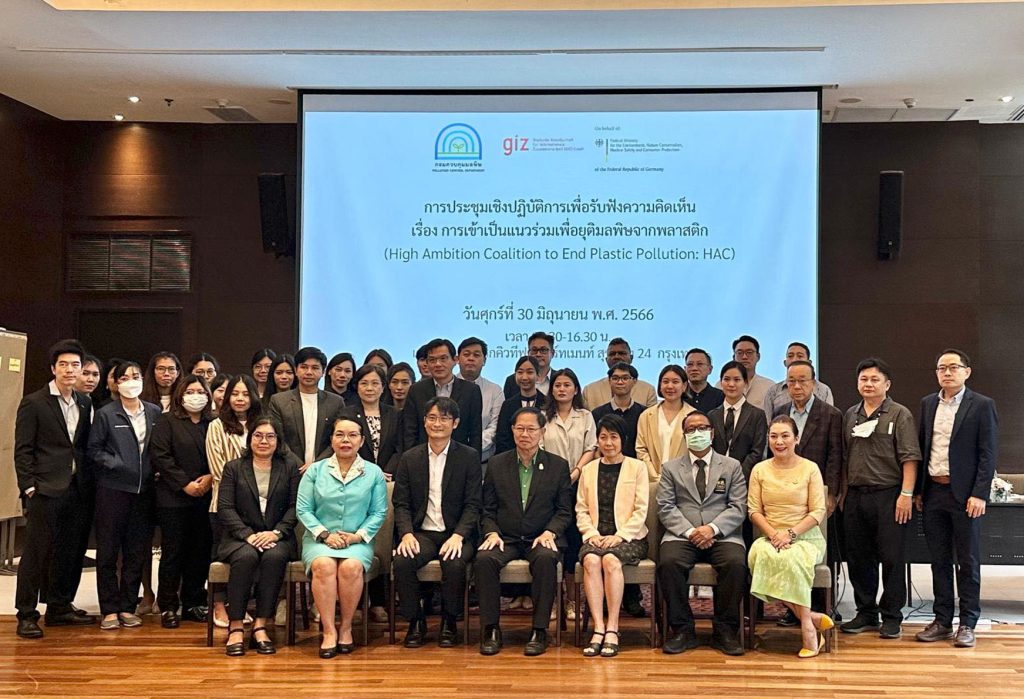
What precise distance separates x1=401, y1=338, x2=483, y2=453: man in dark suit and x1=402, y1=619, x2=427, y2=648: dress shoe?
106 centimetres

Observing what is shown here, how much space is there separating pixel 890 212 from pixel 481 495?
4826 mm

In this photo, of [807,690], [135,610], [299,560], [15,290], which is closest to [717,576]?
[807,690]

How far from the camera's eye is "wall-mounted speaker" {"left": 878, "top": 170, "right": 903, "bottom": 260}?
8914 mm

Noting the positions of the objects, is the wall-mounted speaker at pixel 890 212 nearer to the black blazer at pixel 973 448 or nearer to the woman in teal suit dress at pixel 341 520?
the black blazer at pixel 973 448

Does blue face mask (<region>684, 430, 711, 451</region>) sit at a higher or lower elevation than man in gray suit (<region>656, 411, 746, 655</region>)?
higher

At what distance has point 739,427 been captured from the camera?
6.05m

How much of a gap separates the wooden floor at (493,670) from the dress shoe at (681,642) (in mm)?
63

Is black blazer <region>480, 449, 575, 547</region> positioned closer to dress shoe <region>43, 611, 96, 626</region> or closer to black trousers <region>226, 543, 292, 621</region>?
black trousers <region>226, 543, 292, 621</region>

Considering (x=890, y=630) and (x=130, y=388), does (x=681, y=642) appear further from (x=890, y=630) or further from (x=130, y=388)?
(x=130, y=388)

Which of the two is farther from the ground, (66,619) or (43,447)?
(43,447)

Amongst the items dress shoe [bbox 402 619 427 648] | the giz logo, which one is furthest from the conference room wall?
dress shoe [bbox 402 619 427 648]

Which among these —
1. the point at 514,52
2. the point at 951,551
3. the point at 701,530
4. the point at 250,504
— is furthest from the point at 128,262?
the point at 951,551

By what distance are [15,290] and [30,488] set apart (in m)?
3.76

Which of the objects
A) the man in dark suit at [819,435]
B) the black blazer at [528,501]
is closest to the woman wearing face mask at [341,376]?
the black blazer at [528,501]
